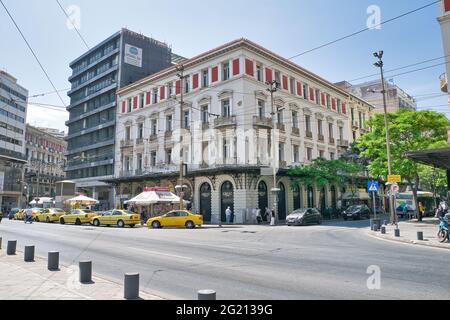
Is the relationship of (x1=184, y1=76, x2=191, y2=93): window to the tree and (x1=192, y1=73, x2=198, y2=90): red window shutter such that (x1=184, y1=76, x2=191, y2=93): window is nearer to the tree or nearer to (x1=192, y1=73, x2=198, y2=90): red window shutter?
(x1=192, y1=73, x2=198, y2=90): red window shutter

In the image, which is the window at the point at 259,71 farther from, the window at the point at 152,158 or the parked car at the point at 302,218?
the window at the point at 152,158

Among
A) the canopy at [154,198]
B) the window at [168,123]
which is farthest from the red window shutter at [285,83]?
the canopy at [154,198]

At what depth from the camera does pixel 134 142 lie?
4566 centimetres

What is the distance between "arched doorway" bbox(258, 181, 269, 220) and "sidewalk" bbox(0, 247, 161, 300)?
25.5 m

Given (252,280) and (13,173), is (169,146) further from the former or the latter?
(13,173)

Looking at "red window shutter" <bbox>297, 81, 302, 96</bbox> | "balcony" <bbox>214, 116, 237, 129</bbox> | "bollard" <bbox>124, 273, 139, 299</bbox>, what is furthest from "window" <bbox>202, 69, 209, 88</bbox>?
"bollard" <bbox>124, 273, 139, 299</bbox>

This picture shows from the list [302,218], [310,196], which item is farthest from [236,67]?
[310,196]

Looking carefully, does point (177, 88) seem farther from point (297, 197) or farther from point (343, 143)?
point (343, 143)

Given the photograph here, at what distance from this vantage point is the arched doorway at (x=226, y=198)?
3359cm

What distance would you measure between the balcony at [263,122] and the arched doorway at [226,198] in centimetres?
643

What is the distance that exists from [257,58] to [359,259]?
1114 inches

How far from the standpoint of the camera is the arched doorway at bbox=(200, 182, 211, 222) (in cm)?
3553

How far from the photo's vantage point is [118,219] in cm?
2925

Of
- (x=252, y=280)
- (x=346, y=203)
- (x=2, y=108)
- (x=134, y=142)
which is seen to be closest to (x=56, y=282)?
(x=252, y=280)
